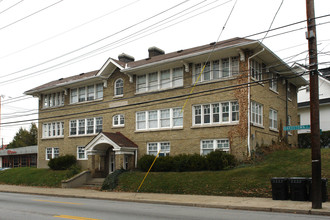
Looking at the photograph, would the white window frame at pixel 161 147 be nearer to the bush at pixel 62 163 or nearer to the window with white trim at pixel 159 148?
the window with white trim at pixel 159 148

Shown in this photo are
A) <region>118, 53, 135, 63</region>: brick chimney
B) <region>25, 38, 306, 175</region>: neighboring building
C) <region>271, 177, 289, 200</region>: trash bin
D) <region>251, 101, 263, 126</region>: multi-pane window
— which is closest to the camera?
<region>271, 177, 289, 200</region>: trash bin

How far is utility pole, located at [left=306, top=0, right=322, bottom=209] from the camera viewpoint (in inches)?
511

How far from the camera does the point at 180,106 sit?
25.2 metres

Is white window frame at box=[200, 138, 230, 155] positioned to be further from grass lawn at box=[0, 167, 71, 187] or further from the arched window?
grass lawn at box=[0, 167, 71, 187]

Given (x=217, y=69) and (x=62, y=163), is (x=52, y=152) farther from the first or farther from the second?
(x=217, y=69)

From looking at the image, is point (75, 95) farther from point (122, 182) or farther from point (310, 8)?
point (310, 8)

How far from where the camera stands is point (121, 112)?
1128 inches

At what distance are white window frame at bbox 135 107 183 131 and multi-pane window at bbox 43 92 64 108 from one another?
9.84m

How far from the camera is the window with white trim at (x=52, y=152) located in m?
33.5

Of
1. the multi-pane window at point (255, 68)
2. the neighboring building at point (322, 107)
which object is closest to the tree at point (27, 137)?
the neighboring building at point (322, 107)

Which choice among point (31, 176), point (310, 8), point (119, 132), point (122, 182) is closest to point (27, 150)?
point (31, 176)

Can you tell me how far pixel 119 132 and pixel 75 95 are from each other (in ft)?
22.5

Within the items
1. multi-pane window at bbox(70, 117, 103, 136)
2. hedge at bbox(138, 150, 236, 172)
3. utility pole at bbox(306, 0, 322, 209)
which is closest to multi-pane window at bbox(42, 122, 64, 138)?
multi-pane window at bbox(70, 117, 103, 136)

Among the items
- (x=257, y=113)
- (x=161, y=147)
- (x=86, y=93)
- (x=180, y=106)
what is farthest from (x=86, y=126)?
(x=257, y=113)
